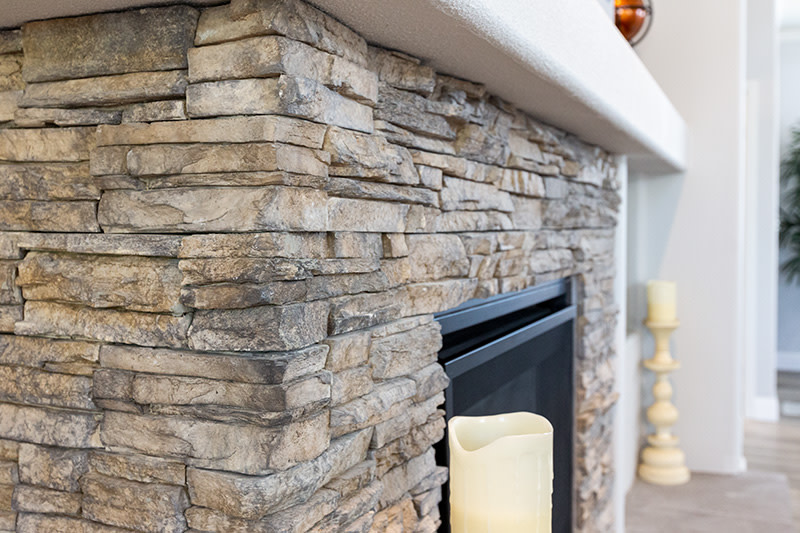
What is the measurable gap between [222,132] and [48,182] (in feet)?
0.76

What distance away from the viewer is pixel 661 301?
2945 millimetres

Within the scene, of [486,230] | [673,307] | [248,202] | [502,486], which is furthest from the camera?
[673,307]

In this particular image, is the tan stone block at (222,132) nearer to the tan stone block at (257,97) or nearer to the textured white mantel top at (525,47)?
the tan stone block at (257,97)

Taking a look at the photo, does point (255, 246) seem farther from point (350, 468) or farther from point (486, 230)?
point (486, 230)

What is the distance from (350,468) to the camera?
85cm

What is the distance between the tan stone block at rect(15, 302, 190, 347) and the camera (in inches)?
29.3

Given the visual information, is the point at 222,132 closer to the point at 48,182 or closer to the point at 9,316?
the point at 48,182

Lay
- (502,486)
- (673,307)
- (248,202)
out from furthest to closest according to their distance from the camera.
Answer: (673,307) → (502,486) → (248,202)

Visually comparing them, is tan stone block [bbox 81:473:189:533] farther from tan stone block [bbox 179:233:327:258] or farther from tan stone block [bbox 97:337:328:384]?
tan stone block [bbox 179:233:327:258]

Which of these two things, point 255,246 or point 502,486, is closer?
point 255,246

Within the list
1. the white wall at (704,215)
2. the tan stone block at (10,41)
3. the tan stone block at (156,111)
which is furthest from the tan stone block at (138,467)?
the white wall at (704,215)

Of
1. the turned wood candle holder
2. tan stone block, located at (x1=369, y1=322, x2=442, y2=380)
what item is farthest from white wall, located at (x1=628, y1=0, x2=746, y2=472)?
tan stone block, located at (x1=369, y1=322, x2=442, y2=380)

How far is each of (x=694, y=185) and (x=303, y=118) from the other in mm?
2695

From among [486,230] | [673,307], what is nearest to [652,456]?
[673,307]
